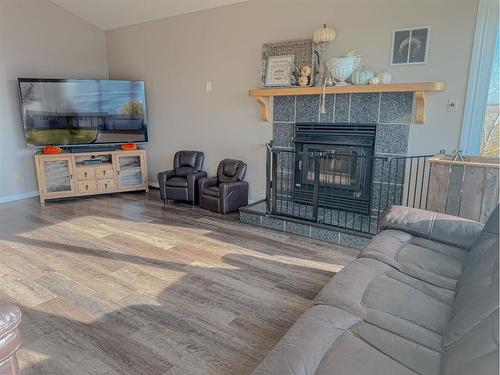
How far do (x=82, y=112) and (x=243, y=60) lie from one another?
2.67 meters

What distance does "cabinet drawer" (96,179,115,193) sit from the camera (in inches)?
209

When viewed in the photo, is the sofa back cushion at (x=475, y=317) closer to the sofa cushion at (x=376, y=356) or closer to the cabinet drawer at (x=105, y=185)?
the sofa cushion at (x=376, y=356)

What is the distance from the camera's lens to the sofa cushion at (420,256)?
1.80 m

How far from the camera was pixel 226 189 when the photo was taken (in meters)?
4.34

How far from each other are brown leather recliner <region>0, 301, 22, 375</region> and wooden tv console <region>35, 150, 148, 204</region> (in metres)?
4.24

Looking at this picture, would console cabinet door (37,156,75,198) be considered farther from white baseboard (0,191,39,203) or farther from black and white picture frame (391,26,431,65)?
black and white picture frame (391,26,431,65)

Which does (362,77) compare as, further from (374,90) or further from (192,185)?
(192,185)

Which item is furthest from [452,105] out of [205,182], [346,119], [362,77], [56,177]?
[56,177]

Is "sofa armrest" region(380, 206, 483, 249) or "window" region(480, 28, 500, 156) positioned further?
"window" region(480, 28, 500, 156)

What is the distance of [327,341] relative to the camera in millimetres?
1283

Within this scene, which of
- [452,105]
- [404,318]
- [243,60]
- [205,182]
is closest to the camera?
[404,318]

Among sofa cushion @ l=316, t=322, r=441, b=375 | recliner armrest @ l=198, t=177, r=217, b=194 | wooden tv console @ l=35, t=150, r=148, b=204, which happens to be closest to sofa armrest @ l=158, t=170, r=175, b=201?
recliner armrest @ l=198, t=177, r=217, b=194

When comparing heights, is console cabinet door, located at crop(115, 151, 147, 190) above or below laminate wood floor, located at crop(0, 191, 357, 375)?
above

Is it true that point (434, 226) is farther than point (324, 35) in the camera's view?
No
